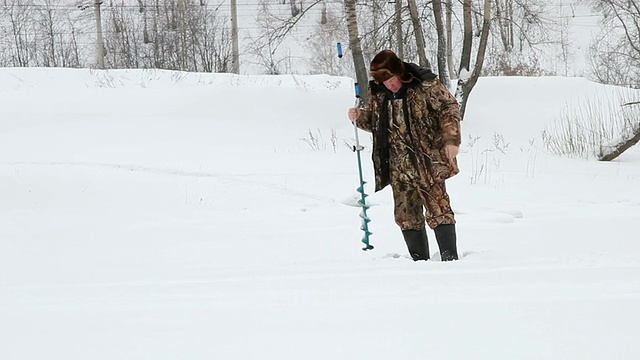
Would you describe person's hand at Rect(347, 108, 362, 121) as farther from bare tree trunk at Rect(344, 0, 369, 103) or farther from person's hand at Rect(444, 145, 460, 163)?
bare tree trunk at Rect(344, 0, 369, 103)

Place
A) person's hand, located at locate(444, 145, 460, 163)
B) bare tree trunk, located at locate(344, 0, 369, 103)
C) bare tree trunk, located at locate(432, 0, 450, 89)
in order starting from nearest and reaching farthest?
1. person's hand, located at locate(444, 145, 460, 163)
2. bare tree trunk, located at locate(344, 0, 369, 103)
3. bare tree trunk, located at locate(432, 0, 450, 89)

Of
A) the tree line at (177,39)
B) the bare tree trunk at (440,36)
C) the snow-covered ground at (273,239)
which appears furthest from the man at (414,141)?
the tree line at (177,39)

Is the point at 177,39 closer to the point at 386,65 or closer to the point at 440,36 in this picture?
the point at 440,36

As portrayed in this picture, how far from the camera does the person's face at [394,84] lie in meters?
4.47

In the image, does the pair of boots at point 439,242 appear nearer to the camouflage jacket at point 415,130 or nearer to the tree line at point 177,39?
the camouflage jacket at point 415,130

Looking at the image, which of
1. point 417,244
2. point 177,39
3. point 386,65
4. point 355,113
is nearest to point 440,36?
point 355,113

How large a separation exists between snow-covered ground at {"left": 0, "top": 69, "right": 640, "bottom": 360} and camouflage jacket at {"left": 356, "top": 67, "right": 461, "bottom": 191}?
0.63 m

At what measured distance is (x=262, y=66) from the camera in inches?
1168

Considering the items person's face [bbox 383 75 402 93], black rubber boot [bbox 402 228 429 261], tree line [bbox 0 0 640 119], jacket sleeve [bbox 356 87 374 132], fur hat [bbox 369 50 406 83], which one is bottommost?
black rubber boot [bbox 402 228 429 261]

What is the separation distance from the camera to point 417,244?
480 cm

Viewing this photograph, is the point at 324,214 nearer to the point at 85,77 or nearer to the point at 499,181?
the point at 499,181

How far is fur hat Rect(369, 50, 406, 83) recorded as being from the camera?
439 centimetres

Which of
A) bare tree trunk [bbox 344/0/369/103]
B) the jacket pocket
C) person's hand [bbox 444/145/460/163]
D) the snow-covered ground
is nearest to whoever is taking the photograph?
the snow-covered ground

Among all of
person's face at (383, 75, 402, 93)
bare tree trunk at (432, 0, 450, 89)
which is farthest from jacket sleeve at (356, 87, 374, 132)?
bare tree trunk at (432, 0, 450, 89)
